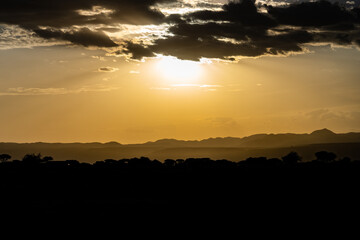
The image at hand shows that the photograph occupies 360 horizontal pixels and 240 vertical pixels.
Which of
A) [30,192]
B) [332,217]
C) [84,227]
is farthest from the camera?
[30,192]

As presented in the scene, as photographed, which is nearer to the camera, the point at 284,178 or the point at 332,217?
the point at 332,217

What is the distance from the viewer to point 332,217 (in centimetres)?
6744

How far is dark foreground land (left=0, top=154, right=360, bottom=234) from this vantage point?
66.0 metres

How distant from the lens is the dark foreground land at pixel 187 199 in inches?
2598

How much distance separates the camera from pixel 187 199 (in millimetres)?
86125

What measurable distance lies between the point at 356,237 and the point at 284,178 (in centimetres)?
6520

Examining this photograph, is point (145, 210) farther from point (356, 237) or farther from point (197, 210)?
point (356, 237)

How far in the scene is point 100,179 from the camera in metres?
125

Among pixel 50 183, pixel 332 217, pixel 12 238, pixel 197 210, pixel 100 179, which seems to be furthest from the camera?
pixel 100 179

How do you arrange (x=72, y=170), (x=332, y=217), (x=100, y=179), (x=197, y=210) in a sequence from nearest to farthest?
1. (x=332, y=217)
2. (x=197, y=210)
3. (x=100, y=179)
4. (x=72, y=170)

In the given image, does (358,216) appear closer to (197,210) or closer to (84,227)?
(197,210)

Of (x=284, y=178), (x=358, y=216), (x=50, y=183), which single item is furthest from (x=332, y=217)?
(x=50, y=183)

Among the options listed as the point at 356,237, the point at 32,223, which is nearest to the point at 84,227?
the point at 32,223

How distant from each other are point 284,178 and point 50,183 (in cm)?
5275
